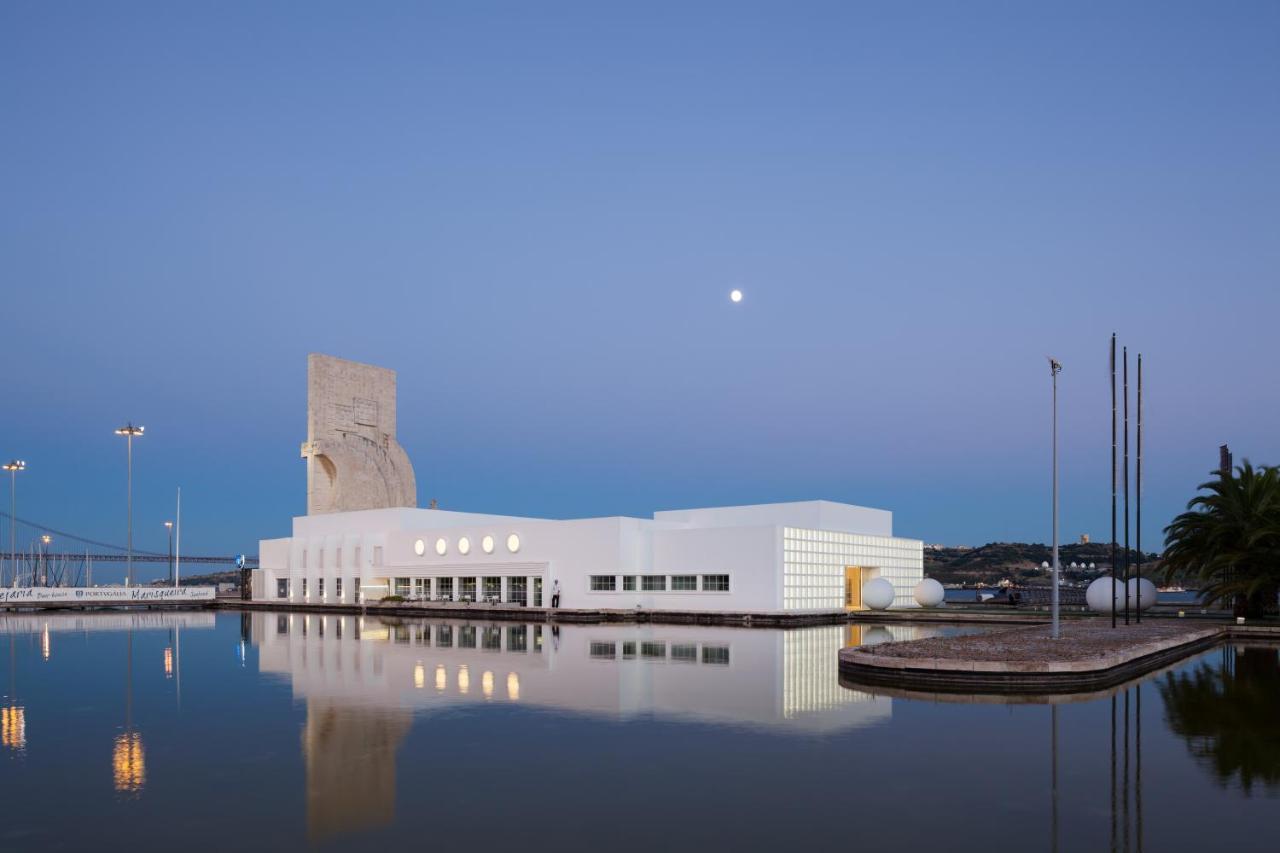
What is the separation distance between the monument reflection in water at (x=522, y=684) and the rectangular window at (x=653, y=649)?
56mm

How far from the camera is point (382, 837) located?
9.04 meters

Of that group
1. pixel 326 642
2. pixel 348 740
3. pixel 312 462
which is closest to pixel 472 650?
pixel 326 642

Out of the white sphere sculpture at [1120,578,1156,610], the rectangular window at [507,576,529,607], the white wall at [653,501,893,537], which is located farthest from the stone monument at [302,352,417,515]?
the white sphere sculpture at [1120,578,1156,610]

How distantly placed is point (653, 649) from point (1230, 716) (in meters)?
16.6

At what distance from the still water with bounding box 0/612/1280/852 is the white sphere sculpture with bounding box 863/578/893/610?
2736cm

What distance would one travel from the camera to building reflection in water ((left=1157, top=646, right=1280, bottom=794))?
39.5ft

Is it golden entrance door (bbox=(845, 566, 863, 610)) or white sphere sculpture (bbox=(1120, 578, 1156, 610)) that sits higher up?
white sphere sculpture (bbox=(1120, 578, 1156, 610))

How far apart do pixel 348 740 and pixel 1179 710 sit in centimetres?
1313

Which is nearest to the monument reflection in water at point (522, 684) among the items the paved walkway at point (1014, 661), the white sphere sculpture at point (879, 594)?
the paved walkway at point (1014, 661)

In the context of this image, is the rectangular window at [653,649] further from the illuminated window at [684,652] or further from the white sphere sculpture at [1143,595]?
the white sphere sculpture at [1143,595]

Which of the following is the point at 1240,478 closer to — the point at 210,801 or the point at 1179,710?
the point at 1179,710

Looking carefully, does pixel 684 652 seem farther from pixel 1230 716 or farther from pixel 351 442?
pixel 351 442

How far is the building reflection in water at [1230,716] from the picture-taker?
39.5ft

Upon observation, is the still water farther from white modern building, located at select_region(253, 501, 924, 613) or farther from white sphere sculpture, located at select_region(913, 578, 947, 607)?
white sphere sculpture, located at select_region(913, 578, 947, 607)
